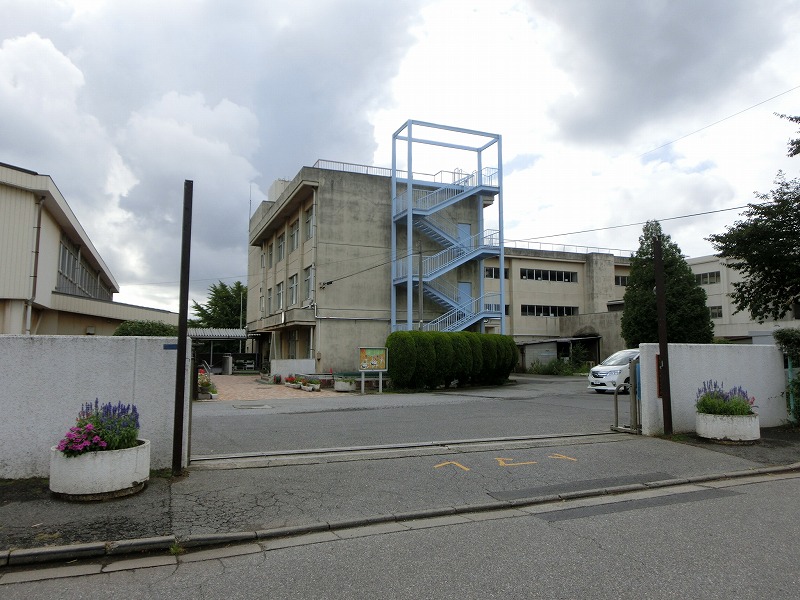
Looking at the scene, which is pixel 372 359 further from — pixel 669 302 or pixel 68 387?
pixel 669 302

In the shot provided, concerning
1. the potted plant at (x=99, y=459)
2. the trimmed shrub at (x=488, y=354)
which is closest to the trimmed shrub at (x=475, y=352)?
the trimmed shrub at (x=488, y=354)

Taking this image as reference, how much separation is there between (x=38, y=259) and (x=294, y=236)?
1763cm

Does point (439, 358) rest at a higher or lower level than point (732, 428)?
higher

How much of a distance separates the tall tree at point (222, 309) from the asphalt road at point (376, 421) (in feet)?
206

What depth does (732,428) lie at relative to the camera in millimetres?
10367

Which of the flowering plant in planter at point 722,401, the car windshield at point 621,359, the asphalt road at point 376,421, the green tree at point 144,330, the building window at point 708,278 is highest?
the building window at point 708,278

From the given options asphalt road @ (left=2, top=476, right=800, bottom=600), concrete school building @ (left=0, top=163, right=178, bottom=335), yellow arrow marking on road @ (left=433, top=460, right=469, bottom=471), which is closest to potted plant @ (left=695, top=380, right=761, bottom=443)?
asphalt road @ (left=2, top=476, right=800, bottom=600)

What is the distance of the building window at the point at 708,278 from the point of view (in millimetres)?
47281

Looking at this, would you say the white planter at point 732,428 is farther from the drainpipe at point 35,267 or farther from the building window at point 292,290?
the building window at point 292,290

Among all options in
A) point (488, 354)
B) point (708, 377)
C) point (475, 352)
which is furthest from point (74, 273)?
point (708, 377)

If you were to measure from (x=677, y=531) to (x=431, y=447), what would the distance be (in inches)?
188

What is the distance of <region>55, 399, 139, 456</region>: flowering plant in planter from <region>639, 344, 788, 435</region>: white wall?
30.3 feet

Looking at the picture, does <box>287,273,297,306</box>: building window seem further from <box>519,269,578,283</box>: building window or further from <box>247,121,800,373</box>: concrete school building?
<box>519,269,578,283</box>: building window

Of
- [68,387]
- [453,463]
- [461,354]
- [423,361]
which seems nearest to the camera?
[68,387]
